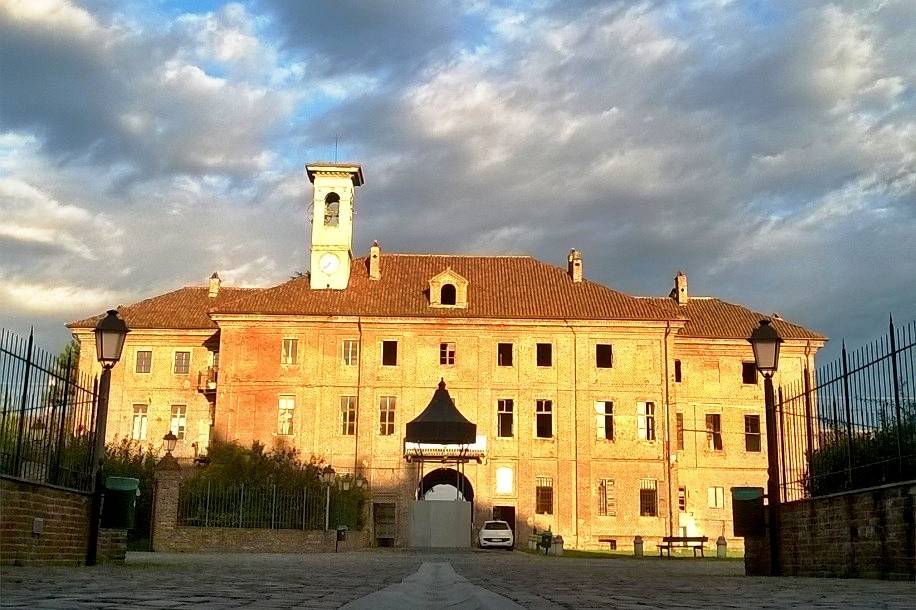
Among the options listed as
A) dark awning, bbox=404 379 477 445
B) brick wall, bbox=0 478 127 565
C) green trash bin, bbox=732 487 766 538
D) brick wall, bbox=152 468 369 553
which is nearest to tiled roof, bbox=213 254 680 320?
dark awning, bbox=404 379 477 445

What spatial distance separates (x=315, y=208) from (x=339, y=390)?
33.3 ft

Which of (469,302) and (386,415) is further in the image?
(469,302)

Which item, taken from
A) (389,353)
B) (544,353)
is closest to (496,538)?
(544,353)

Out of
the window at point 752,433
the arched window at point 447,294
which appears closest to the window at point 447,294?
the arched window at point 447,294

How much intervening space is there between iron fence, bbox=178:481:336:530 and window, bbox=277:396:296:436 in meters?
13.3

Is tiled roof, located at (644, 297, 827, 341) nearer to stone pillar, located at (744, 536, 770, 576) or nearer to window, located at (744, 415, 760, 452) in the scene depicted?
window, located at (744, 415, 760, 452)

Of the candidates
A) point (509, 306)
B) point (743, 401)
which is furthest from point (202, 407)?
point (743, 401)

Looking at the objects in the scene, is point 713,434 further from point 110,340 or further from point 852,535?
point 110,340

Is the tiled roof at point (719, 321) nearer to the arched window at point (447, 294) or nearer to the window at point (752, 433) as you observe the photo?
the window at point (752, 433)

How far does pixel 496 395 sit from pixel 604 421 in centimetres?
524

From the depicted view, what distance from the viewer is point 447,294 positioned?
4700cm

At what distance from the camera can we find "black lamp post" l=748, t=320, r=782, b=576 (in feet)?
49.9

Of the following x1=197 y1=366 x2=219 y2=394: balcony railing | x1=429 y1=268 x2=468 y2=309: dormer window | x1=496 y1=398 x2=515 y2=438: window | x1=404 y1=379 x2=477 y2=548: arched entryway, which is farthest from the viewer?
x1=197 y1=366 x2=219 y2=394: balcony railing

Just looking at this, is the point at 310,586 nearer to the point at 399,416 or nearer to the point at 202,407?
the point at 399,416
